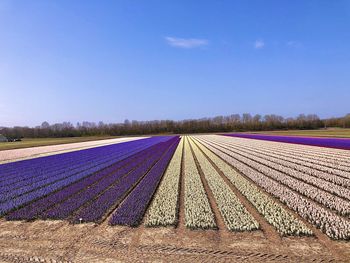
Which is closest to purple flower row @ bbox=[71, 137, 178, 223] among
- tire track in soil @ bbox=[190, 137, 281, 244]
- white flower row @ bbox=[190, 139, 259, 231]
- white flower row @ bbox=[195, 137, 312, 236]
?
white flower row @ bbox=[190, 139, 259, 231]

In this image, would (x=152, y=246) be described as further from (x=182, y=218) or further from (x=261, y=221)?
(x=261, y=221)

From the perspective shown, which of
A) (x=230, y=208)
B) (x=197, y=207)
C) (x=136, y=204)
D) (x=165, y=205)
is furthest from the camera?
(x=136, y=204)

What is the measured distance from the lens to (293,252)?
501cm

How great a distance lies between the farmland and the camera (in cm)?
522

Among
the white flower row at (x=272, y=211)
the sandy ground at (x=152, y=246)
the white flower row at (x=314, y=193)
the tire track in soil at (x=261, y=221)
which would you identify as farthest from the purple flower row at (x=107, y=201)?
the white flower row at (x=314, y=193)

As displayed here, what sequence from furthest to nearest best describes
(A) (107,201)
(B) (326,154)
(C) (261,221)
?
(B) (326,154), (A) (107,201), (C) (261,221)

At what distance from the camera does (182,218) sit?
279 inches

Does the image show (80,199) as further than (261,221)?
Yes

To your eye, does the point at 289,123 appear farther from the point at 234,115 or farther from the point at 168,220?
the point at 168,220

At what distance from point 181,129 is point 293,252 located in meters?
104

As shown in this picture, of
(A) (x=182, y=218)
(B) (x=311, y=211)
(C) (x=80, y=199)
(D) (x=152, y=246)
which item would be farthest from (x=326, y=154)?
(D) (x=152, y=246)

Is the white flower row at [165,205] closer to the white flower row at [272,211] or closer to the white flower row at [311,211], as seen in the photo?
the white flower row at [272,211]

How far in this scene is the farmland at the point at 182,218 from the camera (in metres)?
5.22

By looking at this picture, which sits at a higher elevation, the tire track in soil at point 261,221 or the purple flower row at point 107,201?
the purple flower row at point 107,201
